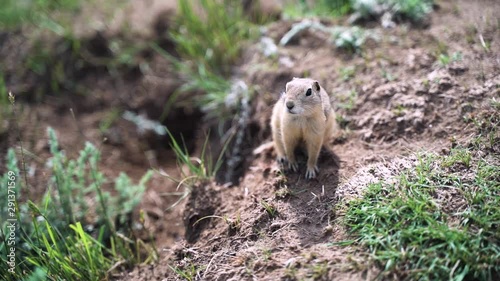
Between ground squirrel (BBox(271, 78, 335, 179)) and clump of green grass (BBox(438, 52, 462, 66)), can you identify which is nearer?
ground squirrel (BBox(271, 78, 335, 179))

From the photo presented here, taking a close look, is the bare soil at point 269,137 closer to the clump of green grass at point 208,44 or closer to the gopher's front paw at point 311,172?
the gopher's front paw at point 311,172

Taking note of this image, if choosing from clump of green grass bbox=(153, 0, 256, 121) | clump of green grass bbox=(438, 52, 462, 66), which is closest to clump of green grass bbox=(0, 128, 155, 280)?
clump of green grass bbox=(153, 0, 256, 121)

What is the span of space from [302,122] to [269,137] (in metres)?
1.03

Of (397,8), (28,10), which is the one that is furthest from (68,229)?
(397,8)

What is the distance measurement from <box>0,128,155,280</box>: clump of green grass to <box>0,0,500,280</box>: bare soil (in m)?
0.23

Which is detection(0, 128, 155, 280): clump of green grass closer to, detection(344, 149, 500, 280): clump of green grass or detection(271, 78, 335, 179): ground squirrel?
detection(271, 78, 335, 179): ground squirrel

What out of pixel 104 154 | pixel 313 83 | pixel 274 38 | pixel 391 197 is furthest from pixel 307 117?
pixel 104 154

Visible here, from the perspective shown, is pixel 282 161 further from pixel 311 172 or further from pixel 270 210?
→ pixel 270 210

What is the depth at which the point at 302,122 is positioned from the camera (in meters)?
3.56

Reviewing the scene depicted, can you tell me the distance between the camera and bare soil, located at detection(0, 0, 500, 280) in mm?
3252

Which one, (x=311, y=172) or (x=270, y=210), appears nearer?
(x=270, y=210)

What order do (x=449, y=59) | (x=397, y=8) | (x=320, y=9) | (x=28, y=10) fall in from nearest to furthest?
(x=449, y=59), (x=397, y=8), (x=320, y=9), (x=28, y=10)

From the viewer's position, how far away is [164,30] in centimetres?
614

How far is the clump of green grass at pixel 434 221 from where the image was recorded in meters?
2.72
